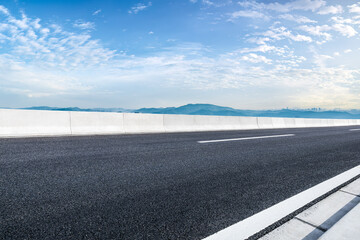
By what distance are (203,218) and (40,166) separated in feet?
10.6

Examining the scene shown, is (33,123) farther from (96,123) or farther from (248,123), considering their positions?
(248,123)

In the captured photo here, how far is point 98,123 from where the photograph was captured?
10.1 meters

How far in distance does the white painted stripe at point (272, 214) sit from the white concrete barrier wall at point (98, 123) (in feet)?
27.4

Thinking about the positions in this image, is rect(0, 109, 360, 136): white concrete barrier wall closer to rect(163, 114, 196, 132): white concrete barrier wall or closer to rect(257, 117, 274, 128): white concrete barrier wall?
rect(163, 114, 196, 132): white concrete barrier wall

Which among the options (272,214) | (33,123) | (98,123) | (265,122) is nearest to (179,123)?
(98,123)

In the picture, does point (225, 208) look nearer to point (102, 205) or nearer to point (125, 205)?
point (125, 205)

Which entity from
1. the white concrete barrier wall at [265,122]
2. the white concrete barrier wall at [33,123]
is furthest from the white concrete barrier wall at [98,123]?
the white concrete barrier wall at [265,122]

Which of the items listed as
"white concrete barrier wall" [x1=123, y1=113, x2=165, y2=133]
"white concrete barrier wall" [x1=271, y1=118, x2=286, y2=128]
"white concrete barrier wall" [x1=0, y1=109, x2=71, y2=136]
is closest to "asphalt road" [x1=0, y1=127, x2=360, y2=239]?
"white concrete barrier wall" [x1=0, y1=109, x2=71, y2=136]

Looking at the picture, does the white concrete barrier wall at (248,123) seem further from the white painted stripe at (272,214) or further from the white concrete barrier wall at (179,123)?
the white painted stripe at (272,214)

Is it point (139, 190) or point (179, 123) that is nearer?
point (139, 190)

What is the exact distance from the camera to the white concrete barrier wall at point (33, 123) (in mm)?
8039

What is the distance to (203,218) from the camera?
94.6 inches

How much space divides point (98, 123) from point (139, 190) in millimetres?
7535

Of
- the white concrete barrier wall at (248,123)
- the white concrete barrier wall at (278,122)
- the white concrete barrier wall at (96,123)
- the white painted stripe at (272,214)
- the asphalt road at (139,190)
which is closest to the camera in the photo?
the white painted stripe at (272,214)
